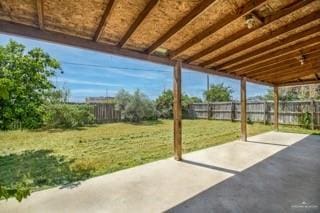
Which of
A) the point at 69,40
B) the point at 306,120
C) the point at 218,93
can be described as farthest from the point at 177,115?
the point at 218,93

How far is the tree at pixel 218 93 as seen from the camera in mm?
17516

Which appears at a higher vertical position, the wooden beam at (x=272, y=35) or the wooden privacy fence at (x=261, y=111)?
the wooden beam at (x=272, y=35)

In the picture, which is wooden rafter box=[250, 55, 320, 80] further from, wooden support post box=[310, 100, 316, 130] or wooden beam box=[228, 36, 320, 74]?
wooden support post box=[310, 100, 316, 130]

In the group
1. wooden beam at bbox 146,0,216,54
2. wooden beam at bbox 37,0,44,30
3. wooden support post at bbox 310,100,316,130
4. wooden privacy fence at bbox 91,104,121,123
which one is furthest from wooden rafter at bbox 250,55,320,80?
wooden privacy fence at bbox 91,104,121,123

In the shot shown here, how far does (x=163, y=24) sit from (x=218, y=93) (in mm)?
15706

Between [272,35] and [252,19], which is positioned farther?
[272,35]

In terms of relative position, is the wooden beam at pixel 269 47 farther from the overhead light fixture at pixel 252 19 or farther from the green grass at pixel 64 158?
the green grass at pixel 64 158

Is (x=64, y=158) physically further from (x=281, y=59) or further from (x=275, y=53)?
(x=281, y=59)

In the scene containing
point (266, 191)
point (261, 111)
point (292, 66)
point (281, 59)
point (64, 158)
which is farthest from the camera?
point (261, 111)

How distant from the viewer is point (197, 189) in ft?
9.46

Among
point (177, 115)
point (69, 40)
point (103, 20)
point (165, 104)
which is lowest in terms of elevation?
point (177, 115)

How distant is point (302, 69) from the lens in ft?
20.0

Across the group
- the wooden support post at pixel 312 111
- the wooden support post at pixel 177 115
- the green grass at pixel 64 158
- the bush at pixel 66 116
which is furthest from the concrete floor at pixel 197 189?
the bush at pixel 66 116

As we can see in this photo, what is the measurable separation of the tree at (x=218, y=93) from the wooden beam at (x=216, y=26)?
14283 millimetres
